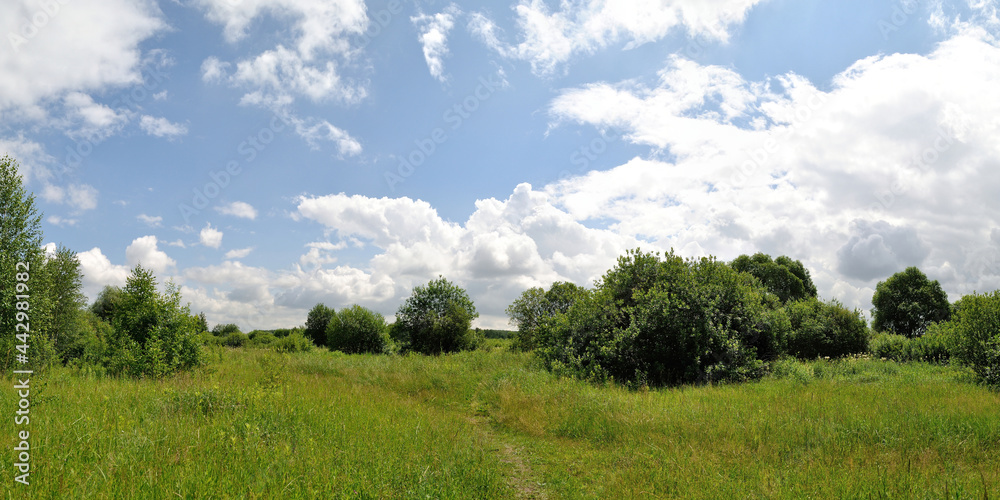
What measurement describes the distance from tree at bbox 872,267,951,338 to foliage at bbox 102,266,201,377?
172 ft

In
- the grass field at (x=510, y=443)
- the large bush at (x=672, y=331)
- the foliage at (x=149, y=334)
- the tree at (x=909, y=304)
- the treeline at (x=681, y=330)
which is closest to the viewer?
the grass field at (x=510, y=443)

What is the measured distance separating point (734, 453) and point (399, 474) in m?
5.87

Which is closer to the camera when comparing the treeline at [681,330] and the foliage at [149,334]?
the foliage at [149,334]

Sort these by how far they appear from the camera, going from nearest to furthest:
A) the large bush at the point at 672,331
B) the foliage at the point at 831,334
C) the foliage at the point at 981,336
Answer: the foliage at the point at 981,336
the large bush at the point at 672,331
the foliage at the point at 831,334

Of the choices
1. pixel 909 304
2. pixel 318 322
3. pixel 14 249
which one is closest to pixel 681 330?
pixel 14 249

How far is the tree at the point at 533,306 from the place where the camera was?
30484mm

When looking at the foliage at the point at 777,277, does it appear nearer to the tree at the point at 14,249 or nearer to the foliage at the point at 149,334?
the foliage at the point at 149,334

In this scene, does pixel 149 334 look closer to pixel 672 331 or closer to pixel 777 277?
pixel 672 331

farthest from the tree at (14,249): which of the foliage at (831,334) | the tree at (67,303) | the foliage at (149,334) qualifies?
the foliage at (831,334)

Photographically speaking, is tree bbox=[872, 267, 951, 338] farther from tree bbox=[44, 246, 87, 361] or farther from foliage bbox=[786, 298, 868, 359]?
tree bbox=[44, 246, 87, 361]

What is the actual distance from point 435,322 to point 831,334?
91.6 feet

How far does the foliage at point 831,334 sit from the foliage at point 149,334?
109 feet

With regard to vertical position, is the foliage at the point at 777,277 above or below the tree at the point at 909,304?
above

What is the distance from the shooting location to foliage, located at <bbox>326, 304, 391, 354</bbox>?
37312 mm
